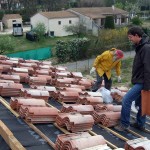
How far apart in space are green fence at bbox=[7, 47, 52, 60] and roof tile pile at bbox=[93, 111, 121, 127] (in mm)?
23365

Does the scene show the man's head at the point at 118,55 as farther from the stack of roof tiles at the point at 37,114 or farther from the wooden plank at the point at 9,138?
the wooden plank at the point at 9,138

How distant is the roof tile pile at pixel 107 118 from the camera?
17.4ft

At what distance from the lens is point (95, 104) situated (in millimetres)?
6258

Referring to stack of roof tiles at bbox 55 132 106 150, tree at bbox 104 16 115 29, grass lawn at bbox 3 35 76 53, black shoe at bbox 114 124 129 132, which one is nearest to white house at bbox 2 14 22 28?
grass lawn at bbox 3 35 76 53

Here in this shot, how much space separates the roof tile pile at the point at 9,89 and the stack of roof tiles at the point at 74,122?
172 centimetres

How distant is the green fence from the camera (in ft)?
92.9

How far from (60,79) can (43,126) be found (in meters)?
3.20

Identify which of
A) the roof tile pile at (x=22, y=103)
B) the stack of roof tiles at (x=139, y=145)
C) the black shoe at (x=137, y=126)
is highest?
the roof tile pile at (x=22, y=103)

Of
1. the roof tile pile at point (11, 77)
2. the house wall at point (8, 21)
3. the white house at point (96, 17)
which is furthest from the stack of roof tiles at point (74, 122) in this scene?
the house wall at point (8, 21)

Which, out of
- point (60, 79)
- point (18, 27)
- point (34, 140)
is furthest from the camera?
point (18, 27)

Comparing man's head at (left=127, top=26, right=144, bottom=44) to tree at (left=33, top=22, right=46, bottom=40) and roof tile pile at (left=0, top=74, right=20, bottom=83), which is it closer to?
roof tile pile at (left=0, top=74, right=20, bottom=83)

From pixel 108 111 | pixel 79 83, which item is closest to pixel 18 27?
pixel 79 83

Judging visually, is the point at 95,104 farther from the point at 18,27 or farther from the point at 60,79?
the point at 18,27

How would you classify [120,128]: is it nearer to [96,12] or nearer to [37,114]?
[37,114]
